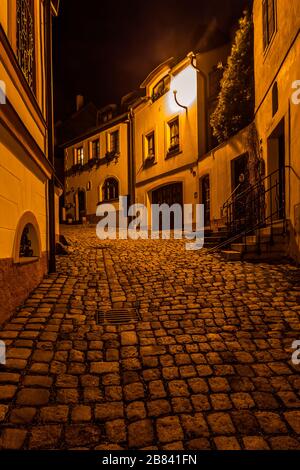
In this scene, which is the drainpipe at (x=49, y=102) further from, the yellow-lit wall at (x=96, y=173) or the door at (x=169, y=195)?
the yellow-lit wall at (x=96, y=173)

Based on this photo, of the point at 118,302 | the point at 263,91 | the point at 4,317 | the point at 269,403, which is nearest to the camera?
the point at 269,403

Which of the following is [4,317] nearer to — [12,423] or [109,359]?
[109,359]

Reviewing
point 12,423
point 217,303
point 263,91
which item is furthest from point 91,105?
point 12,423

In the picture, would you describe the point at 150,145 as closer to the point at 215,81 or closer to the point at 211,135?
the point at 211,135

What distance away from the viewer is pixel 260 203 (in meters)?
10.1

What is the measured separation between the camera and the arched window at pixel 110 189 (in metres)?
23.3

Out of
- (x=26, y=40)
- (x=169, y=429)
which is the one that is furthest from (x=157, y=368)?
(x=26, y=40)

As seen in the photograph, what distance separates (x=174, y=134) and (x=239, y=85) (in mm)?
5618

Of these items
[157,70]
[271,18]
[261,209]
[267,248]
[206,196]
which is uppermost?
[157,70]

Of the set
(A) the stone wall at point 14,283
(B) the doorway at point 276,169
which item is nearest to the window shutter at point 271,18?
(B) the doorway at point 276,169

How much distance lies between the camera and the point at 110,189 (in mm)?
23859

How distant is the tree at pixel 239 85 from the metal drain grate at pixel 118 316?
10.4 meters

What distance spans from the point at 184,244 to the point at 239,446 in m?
8.67

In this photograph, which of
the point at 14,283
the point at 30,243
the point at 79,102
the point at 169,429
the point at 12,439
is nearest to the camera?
the point at 12,439
